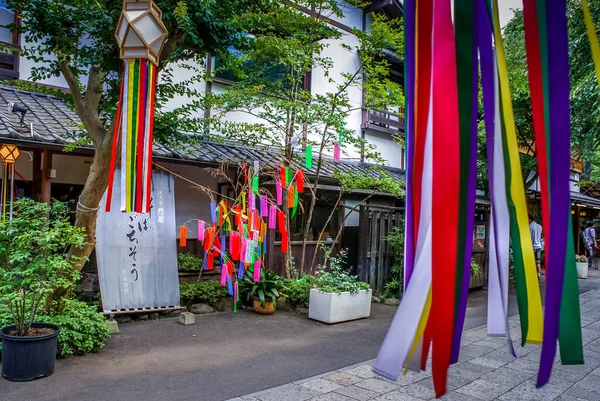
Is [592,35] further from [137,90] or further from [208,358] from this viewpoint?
[208,358]

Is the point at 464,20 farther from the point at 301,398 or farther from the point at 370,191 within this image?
the point at 370,191

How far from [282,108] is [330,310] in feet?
12.8

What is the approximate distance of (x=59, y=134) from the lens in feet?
24.6

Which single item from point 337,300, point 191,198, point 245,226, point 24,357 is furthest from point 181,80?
point 24,357

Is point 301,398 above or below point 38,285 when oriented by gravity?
below

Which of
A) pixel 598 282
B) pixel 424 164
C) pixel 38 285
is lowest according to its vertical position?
pixel 598 282

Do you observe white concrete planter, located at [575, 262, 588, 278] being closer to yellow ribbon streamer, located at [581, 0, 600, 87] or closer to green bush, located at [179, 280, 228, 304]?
green bush, located at [179, 280, 228, 304]

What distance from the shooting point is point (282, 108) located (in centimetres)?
901

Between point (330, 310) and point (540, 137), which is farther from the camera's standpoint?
point (330, 310)

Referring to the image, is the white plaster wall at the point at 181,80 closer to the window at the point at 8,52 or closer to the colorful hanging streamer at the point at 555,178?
the window at the point at 8,52

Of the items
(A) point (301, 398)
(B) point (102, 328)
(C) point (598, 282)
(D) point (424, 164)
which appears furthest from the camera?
(C) point (598, 282)

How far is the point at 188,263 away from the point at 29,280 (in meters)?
4.60

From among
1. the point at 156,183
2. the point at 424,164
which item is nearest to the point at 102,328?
the point at 156,183

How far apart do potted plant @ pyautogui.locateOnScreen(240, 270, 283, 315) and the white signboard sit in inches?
56.1
